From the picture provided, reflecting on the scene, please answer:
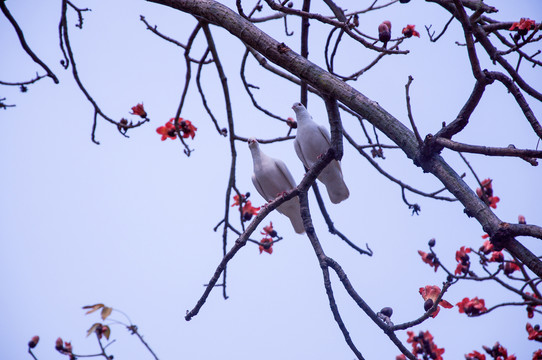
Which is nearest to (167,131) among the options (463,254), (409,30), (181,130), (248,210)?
(181,130)

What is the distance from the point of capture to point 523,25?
3.22 metres

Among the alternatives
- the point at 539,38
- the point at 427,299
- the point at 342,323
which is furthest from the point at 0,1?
the point at 539,38

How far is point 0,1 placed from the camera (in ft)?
10.6

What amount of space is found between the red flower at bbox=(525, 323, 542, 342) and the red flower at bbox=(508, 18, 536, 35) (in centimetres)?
222

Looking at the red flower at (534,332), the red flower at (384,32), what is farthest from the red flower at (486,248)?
the red flower at (384,32)

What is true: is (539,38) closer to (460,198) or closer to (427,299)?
(460,198)

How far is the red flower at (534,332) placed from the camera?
3.86 meters

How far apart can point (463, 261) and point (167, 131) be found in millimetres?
2764

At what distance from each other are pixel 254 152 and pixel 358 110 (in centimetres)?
266

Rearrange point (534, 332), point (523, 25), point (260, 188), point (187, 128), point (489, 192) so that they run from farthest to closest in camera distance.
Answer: point (260, 188)
point (187, 128)
point (489, 192)
point (534, 332)
point (523, 25)

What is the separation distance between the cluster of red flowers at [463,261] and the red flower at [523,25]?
175 cm

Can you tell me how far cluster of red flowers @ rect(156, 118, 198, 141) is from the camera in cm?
452

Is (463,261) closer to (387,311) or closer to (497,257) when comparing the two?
(497,257)

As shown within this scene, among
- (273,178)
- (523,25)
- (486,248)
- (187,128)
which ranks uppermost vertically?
(187,128)
